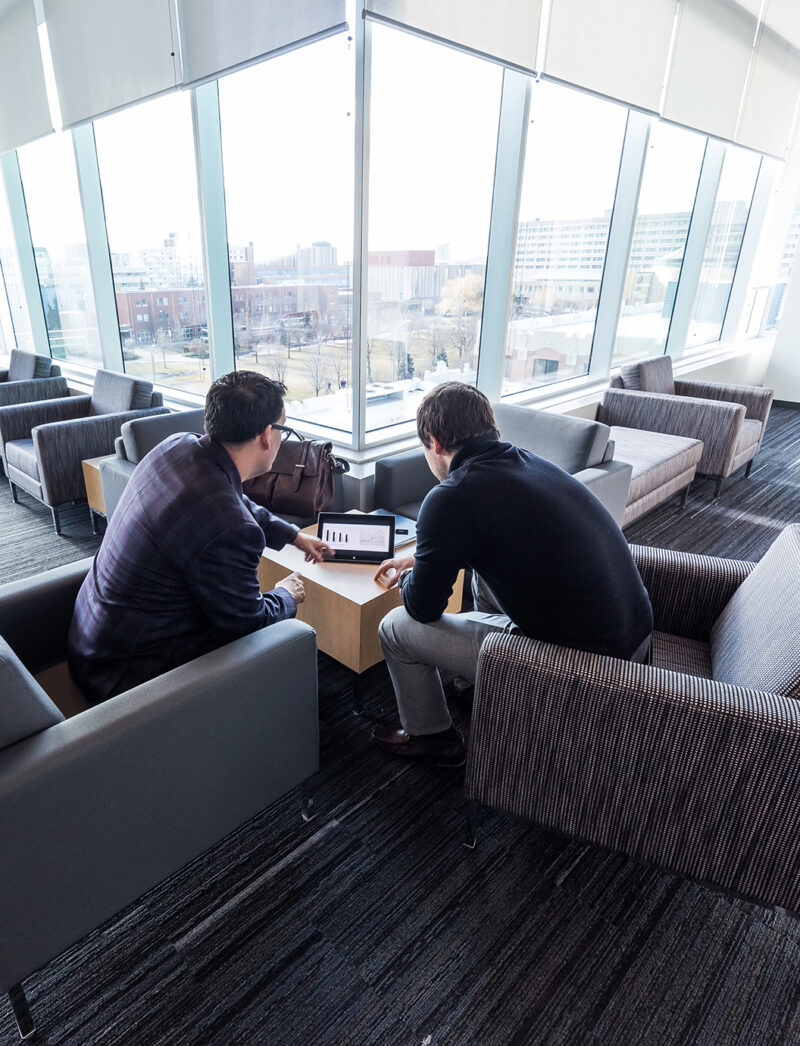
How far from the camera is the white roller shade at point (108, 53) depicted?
266cm

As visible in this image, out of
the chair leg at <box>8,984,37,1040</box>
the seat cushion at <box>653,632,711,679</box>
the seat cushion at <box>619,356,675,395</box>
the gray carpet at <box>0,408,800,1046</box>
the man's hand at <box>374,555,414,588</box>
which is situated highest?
the seat cushion at <box>619,356,675,395</box>

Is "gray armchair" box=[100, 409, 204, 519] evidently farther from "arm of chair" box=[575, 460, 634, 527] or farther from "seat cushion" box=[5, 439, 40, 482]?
"arm of chair" box=[575, 460, 634, 527]

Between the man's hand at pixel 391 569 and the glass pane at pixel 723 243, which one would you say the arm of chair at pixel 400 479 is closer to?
the man's hand at pixel 391 569

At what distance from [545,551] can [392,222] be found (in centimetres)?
174

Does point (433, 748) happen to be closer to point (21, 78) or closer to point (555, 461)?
point (555, 461)

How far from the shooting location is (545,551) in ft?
3.84

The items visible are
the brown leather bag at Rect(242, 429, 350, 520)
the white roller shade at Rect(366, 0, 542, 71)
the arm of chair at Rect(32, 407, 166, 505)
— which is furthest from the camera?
the arm of chair at Rect(32, 407, 166, 505)

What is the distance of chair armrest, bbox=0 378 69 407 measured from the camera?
3.46 metres

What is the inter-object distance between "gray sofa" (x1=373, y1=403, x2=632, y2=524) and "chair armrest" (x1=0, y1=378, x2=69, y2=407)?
7.25 feet

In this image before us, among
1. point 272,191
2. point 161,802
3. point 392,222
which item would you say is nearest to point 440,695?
point 161,802

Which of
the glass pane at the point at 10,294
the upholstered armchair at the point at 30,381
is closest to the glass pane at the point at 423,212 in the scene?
the upholstered armchair at the point at 30,381

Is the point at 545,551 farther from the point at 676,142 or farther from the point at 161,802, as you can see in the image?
the point at 676,142

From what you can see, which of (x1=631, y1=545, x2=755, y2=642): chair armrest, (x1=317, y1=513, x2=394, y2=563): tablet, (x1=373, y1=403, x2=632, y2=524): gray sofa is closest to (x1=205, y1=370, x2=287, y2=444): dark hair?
(x1=317, y1=513, x2=394, y2=563): tablet

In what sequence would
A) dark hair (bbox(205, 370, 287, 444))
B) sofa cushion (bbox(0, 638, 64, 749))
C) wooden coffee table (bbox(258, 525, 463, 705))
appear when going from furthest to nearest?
wooden coffee table (bbox(258, 525, 463, 705)) → dark hair (bbox(205, 370, 287, 444)) → sofa cushion (bbox(0, 638, 64, 749))
